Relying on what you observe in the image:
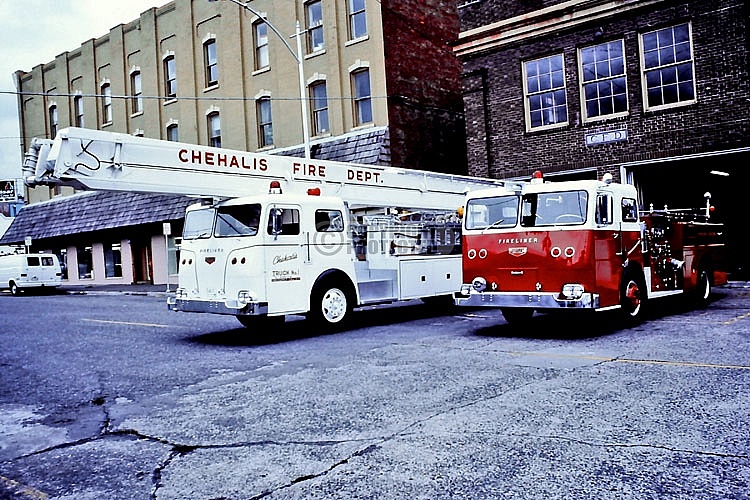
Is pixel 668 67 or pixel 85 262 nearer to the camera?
pixel 668 67

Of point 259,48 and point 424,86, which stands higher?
point 259,48

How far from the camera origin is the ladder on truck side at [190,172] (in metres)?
9.74

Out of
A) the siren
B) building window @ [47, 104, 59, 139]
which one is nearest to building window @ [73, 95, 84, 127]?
building window @ [47, 104, 59, 139]

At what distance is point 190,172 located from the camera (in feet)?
36.3

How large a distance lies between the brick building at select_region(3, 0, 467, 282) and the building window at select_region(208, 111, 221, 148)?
0.06 m

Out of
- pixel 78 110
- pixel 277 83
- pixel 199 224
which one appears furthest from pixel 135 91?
pixel 199 224

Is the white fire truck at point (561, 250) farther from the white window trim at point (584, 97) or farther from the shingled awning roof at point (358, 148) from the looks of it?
the shingled awning roof at point (358, 148)

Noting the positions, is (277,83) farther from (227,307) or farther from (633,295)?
(633,295)

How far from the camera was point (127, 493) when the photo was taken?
14.4 feet

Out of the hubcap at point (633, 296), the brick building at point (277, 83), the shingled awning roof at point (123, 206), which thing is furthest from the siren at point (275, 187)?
the shingled awning roof at point (123, 206)

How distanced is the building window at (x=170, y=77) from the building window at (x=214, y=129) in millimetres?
2983

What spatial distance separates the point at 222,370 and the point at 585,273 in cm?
536

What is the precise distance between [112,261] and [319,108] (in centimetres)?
1553

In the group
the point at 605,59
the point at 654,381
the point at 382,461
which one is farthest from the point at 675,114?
the point at 382,461
